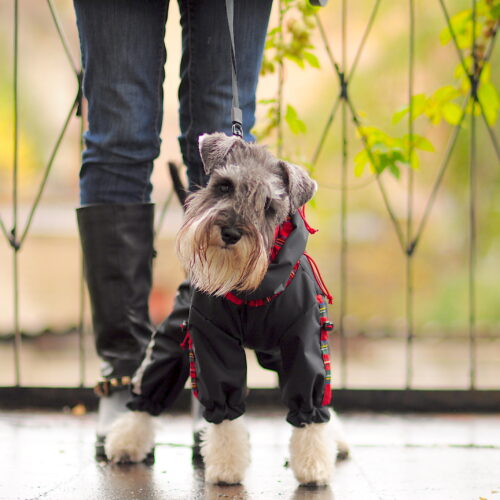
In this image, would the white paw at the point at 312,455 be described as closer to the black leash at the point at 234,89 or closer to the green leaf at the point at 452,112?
the black leash at the point at 234,89

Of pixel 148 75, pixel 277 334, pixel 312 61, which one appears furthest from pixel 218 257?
pixel 312 61

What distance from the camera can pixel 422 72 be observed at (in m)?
4.56

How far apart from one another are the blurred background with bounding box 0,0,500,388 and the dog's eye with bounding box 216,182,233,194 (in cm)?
191

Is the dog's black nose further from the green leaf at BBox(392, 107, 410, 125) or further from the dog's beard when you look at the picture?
the green leaf at BBox(392, 107, 410, 125)

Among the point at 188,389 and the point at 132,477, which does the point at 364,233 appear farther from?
the point at 132,477

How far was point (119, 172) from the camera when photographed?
1914mm

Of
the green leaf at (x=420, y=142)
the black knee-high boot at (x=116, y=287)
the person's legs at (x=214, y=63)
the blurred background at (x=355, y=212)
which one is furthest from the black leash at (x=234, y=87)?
the blurred background at (x=355, y=212)

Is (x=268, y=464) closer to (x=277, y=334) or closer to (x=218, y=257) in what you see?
(x=277, y=334)

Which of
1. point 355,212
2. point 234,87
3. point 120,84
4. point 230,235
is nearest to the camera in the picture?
point 230,235

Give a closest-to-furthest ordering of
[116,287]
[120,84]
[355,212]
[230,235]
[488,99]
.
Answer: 1. [230,235]
2. [120,84]
3. [116,287]
4. [488,99]
5. [355,212]

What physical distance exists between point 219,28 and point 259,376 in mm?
3705

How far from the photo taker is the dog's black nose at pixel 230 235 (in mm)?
1471

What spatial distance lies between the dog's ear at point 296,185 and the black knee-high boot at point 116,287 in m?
0.56

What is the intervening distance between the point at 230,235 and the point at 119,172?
0.59m
